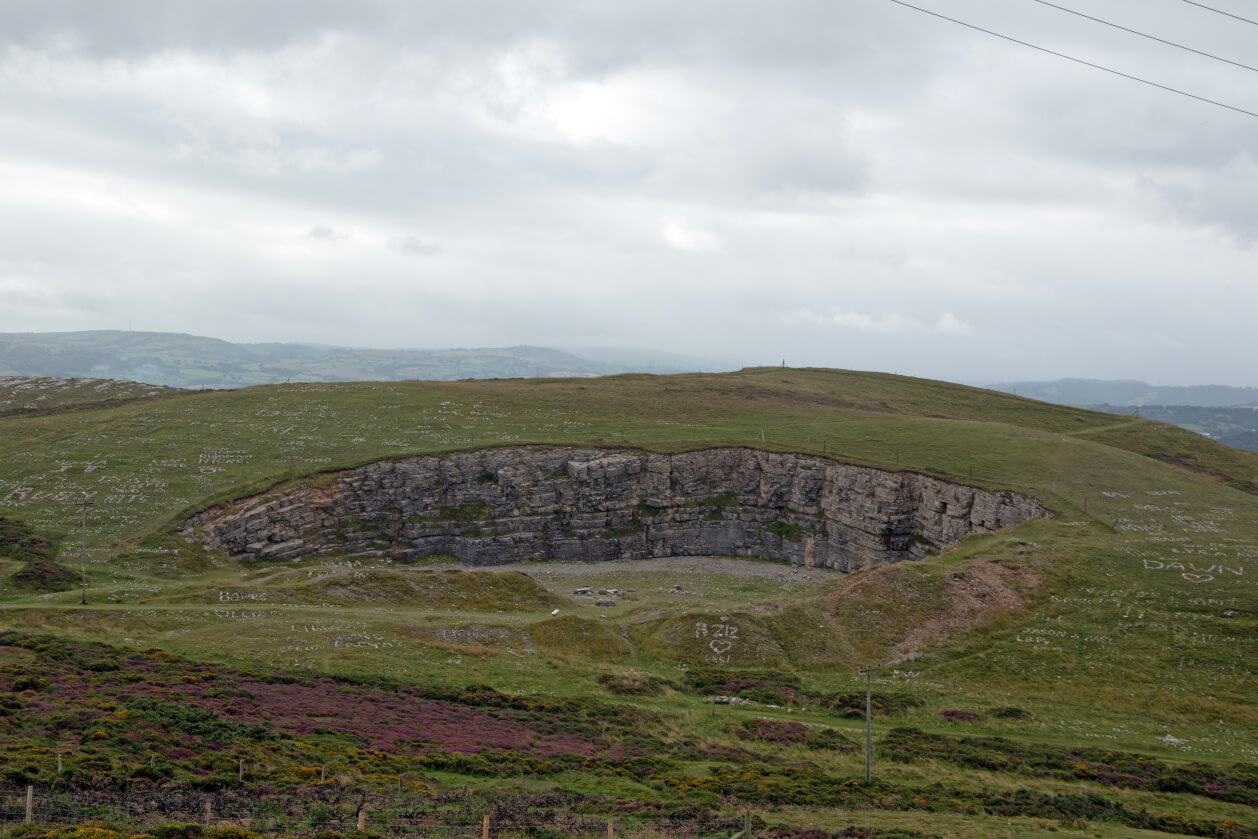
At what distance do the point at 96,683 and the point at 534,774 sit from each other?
23.0 metres

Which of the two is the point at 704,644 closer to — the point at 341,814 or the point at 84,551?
the point at 341,814

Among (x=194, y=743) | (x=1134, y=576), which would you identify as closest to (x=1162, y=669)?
(x=1134, y=576)

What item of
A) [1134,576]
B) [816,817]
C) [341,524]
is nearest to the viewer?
[816,817]

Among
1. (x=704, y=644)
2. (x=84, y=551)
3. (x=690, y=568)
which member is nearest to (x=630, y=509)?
(x=690, y=568)

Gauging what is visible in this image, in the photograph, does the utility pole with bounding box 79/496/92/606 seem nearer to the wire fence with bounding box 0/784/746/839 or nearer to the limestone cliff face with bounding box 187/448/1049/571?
the limestone cliff face with bounding box 187/448/1049/571

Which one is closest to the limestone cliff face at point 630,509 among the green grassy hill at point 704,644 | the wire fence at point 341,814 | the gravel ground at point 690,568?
the gravel ground at point 690,568

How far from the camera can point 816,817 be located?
109 ft

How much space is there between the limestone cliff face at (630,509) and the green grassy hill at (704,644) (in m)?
3.35

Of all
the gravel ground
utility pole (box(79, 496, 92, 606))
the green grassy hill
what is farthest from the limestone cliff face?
utility pole (box(79, 496, 92, 606))

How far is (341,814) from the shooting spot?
93.8 feet

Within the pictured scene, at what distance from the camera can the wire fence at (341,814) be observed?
1009 inches

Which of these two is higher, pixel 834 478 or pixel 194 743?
pixel 834 478

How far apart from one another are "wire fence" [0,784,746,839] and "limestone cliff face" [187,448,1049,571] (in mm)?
57434

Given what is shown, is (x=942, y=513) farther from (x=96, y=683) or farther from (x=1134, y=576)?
(x=96, y=683)
